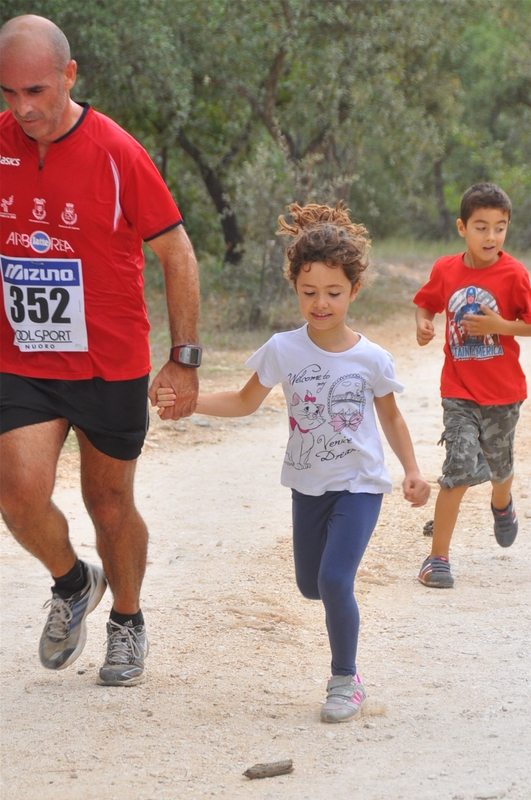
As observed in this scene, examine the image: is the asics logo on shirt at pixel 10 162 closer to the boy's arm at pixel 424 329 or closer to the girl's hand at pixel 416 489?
the girl's hand at pixel 416 489

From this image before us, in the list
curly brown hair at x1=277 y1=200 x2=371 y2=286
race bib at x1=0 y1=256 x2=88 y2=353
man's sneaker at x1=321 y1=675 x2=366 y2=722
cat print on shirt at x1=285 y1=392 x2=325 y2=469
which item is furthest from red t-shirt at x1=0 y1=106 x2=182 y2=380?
man's sneaker at x1=321 y1=675 x2=366 y2=722

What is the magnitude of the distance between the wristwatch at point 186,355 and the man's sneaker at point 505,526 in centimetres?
237

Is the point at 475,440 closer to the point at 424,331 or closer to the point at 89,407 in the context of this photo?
the point at 424,331

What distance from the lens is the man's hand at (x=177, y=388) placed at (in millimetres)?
3615

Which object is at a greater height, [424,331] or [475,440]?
[424,331]

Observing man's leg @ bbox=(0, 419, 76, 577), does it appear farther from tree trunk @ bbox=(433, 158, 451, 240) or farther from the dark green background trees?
tree trunk @ bbox=(433, 158, 451, 240)

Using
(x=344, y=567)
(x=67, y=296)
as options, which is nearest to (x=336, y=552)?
(x=344, y=567)

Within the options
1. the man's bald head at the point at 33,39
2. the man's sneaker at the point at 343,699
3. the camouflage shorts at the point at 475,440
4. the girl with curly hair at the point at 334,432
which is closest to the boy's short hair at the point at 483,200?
the camouflage shorts at the point at 475,440

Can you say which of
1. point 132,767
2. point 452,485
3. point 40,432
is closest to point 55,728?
point 132,767

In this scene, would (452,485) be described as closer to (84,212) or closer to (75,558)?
(75,558)

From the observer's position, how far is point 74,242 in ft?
11.1

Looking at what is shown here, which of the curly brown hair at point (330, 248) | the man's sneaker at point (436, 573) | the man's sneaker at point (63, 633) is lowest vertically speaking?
the man's sneaker at point (436, 573)

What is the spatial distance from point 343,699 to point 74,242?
69.4 inches

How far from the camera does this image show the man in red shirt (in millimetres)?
3369
